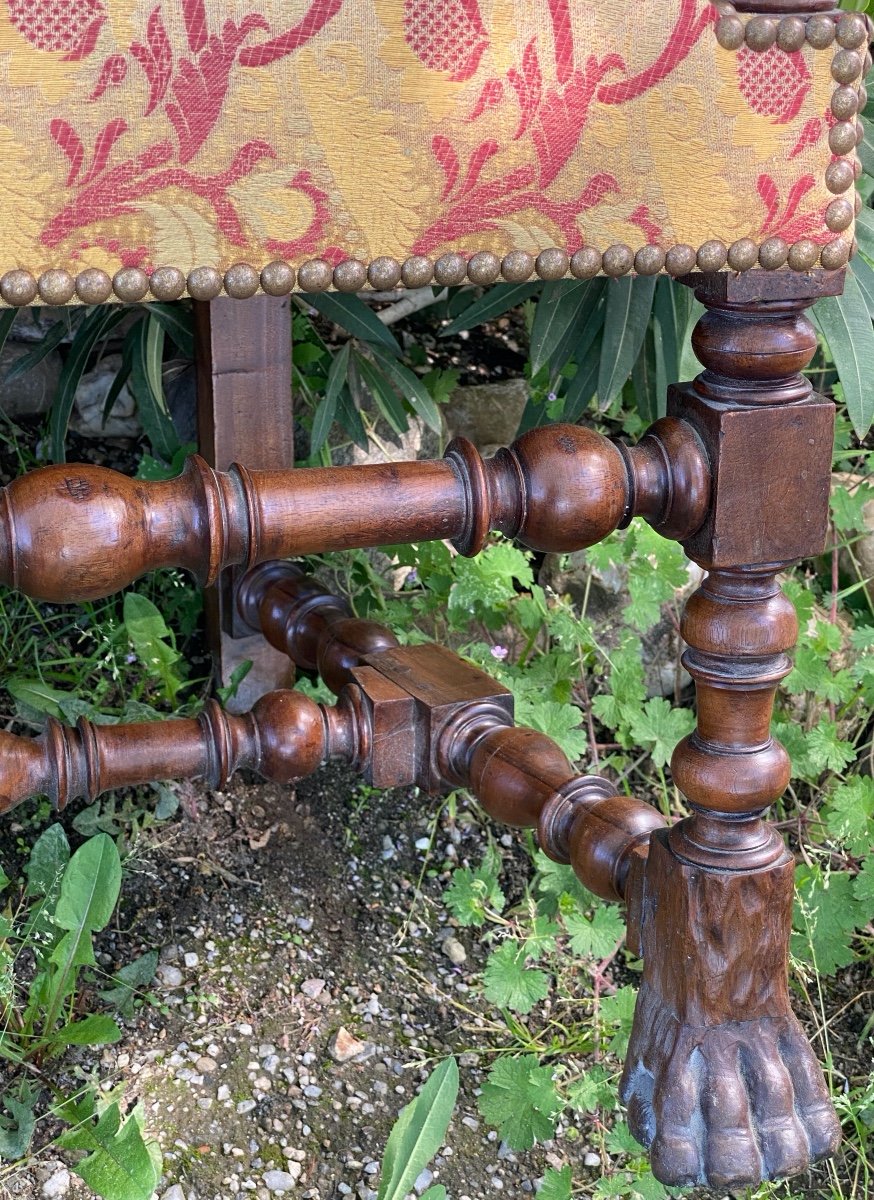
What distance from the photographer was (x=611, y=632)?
1.72 m

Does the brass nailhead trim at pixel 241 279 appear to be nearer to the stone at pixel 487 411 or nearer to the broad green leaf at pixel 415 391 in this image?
the broad green leaf at pixel 415 391

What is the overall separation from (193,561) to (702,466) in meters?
0.37

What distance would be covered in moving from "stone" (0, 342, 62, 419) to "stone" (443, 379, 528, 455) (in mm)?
548

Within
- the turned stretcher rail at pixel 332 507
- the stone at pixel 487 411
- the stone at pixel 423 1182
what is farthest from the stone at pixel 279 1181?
the stone at pixel 487 411

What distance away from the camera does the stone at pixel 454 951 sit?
1296mm

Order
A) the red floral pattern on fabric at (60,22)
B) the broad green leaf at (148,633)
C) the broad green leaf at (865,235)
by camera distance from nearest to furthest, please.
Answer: the red floral pattern on fabric at (60,22), the broad green leaf at (865,235), the broad green leaf at (148,633)

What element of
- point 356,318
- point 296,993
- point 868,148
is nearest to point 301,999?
point 296,993

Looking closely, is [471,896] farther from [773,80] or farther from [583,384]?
[773,80]

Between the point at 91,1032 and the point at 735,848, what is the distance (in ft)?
1.83

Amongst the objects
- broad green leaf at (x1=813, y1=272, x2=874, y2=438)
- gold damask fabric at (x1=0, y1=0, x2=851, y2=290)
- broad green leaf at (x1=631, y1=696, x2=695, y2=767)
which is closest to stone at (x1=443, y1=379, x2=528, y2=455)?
broad green leaf at (x1=631, y1=696, x2=695, y2=767)

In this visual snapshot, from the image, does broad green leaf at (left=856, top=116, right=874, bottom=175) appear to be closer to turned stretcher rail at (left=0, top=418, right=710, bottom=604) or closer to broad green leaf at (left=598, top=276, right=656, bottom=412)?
broad green leaf at (left=598, top=276, right=656, bottom=412)

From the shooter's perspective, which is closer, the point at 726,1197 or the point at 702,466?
the point at 702,466

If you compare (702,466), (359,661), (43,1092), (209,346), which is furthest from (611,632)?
(43,1092)

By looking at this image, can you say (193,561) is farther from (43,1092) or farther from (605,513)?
(43,1092)
